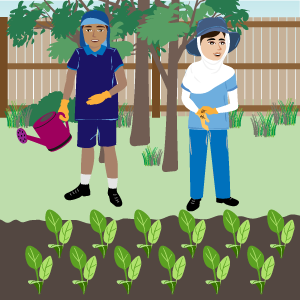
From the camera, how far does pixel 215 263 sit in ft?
11.0

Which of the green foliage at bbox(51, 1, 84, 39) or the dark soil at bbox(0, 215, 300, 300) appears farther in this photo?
the green foliage at bbox(51, 1, 84, 39)

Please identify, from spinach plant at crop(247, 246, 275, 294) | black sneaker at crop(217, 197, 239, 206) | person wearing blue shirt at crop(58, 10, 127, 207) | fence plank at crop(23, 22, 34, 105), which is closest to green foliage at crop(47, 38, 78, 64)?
person wearing blue shirt at crop(58, 10, 127, 207)

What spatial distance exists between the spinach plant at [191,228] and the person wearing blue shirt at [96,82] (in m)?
0.96

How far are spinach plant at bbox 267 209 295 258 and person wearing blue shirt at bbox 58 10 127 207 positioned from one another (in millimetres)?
1461

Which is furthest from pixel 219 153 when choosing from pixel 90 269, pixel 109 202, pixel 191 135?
pixel 90 269

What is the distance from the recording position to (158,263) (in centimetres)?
351

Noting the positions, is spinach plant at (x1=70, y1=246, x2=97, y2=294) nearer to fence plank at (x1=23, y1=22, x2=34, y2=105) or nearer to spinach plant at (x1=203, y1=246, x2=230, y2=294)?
spinach plant at (x1=203, y1=246, x2=230, y2=294)

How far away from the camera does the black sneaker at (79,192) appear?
4.66 m

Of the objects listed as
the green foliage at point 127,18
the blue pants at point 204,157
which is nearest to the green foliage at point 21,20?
the green foliage at point 127,18

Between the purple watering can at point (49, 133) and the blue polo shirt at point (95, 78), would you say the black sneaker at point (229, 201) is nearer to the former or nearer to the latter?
the blue polo shirt at point (95, 78)

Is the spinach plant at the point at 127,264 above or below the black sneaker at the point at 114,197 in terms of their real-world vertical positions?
below

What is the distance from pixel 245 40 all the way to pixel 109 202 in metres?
7.83

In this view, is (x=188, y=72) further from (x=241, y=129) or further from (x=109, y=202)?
(x=241, y=129)

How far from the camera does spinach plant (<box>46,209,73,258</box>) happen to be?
11.9 feet
